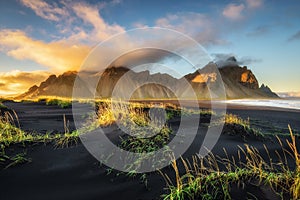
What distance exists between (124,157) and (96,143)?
4.47 feet

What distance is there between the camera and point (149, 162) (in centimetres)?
531

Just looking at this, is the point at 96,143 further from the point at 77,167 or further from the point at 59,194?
the point at 59,194

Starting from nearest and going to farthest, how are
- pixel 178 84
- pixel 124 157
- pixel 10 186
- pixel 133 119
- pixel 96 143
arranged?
pixel 10 186
pixel 124 157
pixel 96 143
pixel 133 119
pixel 178 84

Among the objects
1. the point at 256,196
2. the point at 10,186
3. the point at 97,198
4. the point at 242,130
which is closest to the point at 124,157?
the point at 97,198

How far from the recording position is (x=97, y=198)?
386 centimetres

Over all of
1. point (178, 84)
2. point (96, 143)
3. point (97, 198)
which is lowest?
point (97, 198)

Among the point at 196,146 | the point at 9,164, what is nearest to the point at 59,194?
the point at 9,164

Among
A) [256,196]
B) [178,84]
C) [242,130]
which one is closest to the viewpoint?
[256,196]

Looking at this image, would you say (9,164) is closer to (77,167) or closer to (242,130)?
(77,167)

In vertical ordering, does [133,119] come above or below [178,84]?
below

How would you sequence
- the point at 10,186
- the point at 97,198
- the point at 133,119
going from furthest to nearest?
the point at 133,119 → the point at 10,186 → the point at 97,198

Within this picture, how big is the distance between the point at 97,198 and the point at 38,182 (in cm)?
145

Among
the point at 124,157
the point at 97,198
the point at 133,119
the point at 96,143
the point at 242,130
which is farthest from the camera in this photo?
the point at 242,130

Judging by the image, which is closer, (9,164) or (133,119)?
(9,164)
